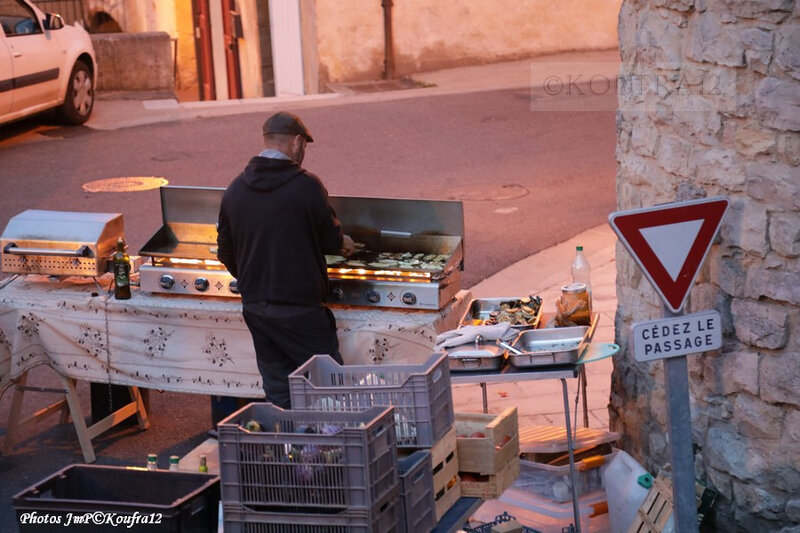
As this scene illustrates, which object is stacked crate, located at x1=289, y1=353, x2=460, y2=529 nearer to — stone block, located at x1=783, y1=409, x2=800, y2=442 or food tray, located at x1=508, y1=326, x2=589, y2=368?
food tray, located at x1=508, y1=326, x2=589, y2=368

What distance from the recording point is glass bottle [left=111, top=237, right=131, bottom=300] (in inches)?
267

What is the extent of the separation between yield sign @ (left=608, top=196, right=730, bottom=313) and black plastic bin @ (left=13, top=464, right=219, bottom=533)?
5.79 feet

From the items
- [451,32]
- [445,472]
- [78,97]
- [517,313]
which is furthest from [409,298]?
[451,32]

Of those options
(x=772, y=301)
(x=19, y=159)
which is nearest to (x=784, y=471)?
(x=772, y=301)

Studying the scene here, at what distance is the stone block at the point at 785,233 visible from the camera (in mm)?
4711

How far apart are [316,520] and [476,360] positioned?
1626mm

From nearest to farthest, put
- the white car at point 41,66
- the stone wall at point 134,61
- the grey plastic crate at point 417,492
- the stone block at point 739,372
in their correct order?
1. the grey plastic crate at point 417,492
2. the stone block at point 739,372
3. the white car at point 41,66
4. the stone wall at point 134,61

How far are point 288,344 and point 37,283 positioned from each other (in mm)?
2061

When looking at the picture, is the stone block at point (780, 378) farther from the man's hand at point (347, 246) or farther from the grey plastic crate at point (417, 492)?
the man's hand at point (347, 246)

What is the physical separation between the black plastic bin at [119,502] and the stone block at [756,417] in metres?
2.25

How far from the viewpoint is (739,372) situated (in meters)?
5.04

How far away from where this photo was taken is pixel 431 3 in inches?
726

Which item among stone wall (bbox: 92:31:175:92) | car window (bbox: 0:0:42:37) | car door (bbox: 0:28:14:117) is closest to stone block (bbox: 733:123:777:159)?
car door (bbox: 0:28:14:117)

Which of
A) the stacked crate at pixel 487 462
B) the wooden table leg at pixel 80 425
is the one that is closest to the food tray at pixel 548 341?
the stacked crate at pixel 487 462
